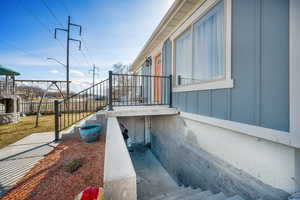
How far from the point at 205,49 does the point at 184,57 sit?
91 cm

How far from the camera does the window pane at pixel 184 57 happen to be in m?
3.38

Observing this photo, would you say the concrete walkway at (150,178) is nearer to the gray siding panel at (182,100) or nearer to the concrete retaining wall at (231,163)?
the concrete retaining wall at (231,163)

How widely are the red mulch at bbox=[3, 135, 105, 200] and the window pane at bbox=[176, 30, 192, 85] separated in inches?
115

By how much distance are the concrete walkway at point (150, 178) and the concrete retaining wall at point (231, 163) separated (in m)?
0.35

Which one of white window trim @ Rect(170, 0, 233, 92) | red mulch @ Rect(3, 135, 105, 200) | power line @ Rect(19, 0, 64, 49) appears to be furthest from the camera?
power line @ Rect(19, 0, 64, 49)

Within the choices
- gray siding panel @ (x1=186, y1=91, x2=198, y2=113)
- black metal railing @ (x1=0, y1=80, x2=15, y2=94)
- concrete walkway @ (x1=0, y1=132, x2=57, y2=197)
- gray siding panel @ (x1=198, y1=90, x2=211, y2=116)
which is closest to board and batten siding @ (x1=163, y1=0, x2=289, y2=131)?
gray siding panel @ (x1=198, y1=90, x2=211, y2=116)

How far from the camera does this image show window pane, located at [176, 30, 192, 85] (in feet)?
11.1

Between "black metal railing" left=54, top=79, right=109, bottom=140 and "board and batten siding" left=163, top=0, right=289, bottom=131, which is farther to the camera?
"black metal railing" left=54, top=79, right=109, bottom=140

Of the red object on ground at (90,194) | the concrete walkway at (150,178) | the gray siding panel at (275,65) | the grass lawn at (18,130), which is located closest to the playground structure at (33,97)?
the grass lawn at (18,130)

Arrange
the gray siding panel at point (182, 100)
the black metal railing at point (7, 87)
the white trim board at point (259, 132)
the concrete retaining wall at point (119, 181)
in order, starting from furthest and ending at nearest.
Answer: the black metal railing at point (7, 87)
the gray siding panel at point (182, 100)
the white trim board at point (259, 132)
the concrete retaining wall at point (119, 181)

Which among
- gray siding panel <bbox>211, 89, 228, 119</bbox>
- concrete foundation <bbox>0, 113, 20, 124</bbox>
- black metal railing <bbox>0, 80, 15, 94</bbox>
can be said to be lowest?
concrete foundation <bbox>0, 113, 20, 124</bbox>

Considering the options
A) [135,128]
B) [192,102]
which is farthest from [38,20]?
[192,102]

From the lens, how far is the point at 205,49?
279cm

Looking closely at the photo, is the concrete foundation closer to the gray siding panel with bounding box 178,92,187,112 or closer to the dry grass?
the dry grass
